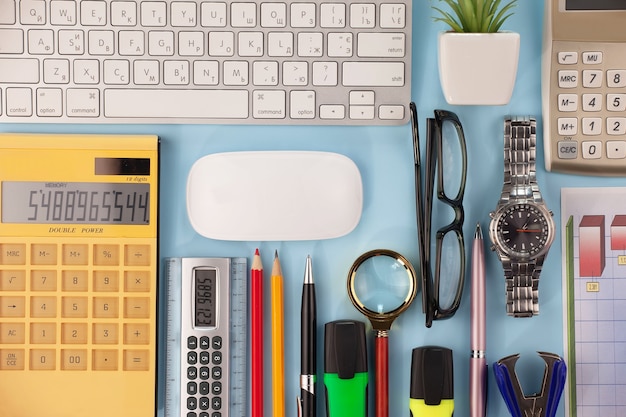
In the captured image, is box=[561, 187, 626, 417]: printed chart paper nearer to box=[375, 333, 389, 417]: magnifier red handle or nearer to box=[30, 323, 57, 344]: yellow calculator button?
box=[375, 333, 389, 417]: magnifier red handle

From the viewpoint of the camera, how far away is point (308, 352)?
74 centimetres

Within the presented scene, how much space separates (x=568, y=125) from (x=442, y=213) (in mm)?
164

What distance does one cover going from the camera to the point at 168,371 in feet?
2.47

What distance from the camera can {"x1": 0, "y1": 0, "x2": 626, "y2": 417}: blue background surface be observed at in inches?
30.0

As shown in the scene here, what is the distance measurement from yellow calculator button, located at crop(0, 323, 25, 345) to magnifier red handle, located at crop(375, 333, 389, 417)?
1.26 feet

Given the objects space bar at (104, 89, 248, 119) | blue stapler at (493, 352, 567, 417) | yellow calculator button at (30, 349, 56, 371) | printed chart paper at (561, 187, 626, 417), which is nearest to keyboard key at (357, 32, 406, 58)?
space bar at (104, 89, 248, 119)

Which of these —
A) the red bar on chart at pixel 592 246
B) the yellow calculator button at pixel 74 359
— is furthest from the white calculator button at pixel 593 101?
the yellow calculator button at pixel 74 359

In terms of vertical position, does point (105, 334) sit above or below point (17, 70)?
below

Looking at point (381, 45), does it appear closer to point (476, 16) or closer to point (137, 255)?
point (476, 16)

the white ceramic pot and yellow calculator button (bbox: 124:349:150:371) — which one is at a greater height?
the white ceramic pot

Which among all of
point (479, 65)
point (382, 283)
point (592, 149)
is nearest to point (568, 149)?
point (592, 149)

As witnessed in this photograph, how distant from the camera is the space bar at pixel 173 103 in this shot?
0.75 m

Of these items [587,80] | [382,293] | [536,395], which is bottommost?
[536,395]

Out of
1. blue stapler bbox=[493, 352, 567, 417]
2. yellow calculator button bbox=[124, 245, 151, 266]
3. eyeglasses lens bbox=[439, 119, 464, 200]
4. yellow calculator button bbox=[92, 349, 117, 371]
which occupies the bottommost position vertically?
blue stapler bbox=[493, 352, 567, 417]
